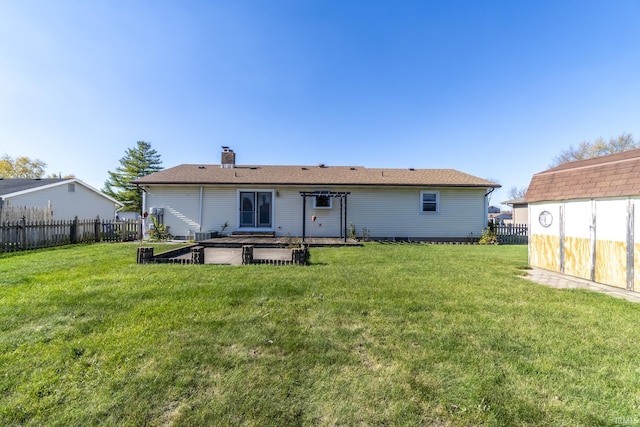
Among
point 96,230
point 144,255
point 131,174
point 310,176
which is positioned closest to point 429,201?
point 310,176

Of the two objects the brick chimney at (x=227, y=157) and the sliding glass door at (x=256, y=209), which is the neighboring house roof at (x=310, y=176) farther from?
the sliding glass door at (x=256, y=209)

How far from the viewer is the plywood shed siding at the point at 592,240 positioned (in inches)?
191

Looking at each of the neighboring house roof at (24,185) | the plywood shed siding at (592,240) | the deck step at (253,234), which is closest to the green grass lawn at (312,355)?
the plywood shed siding at (592,240)

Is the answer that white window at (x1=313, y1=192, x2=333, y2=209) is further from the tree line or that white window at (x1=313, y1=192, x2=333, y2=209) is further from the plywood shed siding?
the tree line

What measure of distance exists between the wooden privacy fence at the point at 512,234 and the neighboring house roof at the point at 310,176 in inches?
98.3

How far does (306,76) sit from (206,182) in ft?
27.2

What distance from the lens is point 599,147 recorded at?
2927 centimetres

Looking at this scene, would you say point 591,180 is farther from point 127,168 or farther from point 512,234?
point 127,168

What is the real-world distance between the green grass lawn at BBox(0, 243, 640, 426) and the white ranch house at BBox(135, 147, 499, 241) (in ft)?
27.3

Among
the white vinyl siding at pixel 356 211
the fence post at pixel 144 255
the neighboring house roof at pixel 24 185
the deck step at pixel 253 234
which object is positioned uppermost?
the neighboring house roof at pixel 24 185

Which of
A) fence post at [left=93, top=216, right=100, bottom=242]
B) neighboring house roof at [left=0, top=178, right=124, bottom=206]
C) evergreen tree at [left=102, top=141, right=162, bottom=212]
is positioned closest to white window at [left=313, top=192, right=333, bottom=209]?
fence post at [left=93, top=216, right=100, bottom=242]

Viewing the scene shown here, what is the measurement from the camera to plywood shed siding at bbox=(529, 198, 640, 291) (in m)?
4.86

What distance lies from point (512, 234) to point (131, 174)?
44.0 m

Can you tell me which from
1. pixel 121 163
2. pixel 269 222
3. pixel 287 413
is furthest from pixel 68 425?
pixel 121 163
